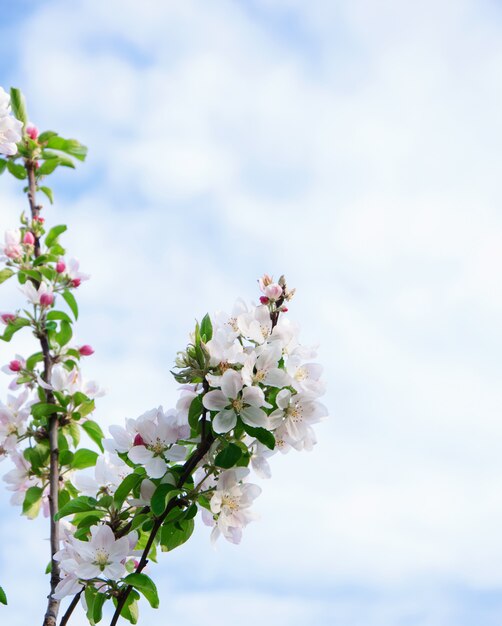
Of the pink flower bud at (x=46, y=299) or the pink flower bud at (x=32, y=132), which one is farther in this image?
the pink flower bud at (x=32, y=132)

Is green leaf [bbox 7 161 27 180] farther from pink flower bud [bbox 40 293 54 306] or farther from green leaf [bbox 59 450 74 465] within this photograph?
green leaf [bbox 59 450 74 465]

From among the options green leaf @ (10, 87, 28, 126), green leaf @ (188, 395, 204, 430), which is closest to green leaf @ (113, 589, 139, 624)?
green leaf @ (188, 395, 204, 430)

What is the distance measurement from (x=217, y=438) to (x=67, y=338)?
1.33 m

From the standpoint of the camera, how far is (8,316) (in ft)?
10.3

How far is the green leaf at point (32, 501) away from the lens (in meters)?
2.85

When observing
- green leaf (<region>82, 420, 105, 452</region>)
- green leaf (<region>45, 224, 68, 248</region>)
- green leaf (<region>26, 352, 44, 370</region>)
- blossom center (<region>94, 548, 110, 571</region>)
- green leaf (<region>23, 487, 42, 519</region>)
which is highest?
green leaf (<region>45, 224, 68, 248</region>)

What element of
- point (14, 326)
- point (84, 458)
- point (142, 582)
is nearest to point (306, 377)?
point (142, 582)

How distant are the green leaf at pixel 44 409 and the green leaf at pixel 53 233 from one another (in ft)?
2.28

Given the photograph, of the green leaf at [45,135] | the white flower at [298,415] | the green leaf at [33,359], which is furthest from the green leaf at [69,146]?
the white flower at [298,415]

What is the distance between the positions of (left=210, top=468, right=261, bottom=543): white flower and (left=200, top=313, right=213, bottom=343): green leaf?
0.34m

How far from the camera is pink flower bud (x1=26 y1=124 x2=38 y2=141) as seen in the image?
3365mm

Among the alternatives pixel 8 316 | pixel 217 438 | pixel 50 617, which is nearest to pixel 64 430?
pixel 8 316

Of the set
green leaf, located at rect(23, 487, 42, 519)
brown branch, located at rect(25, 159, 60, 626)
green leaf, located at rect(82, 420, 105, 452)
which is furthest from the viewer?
green leaf, located at rect(82, 420, 105, 452)

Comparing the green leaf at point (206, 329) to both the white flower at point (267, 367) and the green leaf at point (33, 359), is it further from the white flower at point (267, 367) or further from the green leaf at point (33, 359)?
the green leaf at point (33, 359)
